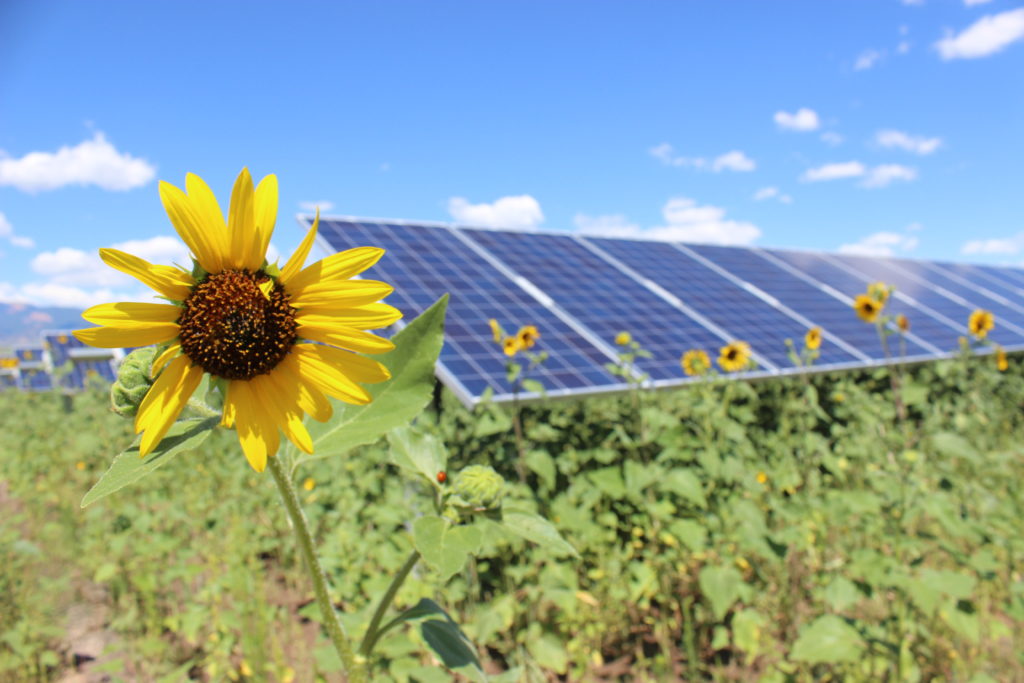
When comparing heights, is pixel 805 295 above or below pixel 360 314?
below

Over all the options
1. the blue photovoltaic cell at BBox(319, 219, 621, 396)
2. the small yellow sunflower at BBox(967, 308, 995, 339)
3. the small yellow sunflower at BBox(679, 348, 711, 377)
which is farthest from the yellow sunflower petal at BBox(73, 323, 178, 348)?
the small yellow sunflower at BBox(967, 308, 995, 339)

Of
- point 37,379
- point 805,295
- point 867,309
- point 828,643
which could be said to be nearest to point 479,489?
point 828,643

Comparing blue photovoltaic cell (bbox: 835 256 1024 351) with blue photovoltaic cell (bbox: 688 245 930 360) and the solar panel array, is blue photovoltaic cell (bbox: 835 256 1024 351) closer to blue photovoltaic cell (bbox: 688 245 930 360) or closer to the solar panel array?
the solar panel array

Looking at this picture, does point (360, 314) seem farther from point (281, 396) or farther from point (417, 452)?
point (417, 452)

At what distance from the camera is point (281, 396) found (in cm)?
84

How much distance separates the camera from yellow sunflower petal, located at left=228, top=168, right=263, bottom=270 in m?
0.78

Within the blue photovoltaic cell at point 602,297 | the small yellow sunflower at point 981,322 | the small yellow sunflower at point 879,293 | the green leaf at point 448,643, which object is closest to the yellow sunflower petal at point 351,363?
the green leaf at point 448,643

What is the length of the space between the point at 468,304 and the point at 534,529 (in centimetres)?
499

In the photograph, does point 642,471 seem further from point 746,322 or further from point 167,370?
point 746,322

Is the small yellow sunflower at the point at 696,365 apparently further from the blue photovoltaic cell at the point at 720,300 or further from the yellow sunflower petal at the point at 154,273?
the yellow sunflower petal at the point at 154,273

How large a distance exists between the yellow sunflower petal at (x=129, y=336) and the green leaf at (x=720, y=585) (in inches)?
107

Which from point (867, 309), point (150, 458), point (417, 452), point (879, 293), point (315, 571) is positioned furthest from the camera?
point (867, 309)

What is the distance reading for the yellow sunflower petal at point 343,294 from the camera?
82 centimetres

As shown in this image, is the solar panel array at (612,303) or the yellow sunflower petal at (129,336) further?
the solar panel array at (612,303)
